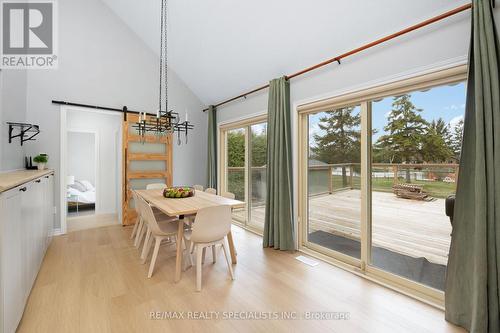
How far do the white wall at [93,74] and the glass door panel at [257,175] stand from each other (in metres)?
1.75

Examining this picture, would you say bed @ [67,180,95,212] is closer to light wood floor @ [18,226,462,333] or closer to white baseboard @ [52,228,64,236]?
white baseboard @ [52,228,64,236]

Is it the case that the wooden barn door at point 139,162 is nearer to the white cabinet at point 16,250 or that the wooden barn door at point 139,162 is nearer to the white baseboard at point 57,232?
the white baseboard at point 57,232

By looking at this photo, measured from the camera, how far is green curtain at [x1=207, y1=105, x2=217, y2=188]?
192 inches

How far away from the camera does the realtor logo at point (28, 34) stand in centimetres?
327

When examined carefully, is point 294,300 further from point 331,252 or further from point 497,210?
point 497,210

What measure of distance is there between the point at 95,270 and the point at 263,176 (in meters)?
2.63

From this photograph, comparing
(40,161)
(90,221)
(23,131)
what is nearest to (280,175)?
(40,161)

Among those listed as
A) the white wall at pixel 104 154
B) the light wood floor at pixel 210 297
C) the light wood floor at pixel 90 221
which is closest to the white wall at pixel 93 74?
the light wood floor at pixel 90 221

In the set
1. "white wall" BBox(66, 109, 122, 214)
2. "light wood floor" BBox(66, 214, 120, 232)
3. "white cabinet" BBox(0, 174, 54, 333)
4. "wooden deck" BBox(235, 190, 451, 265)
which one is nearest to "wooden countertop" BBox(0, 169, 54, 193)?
"white cabinet" BBox(0, 174, 54, 333)

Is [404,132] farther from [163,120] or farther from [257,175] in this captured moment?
[163,120]

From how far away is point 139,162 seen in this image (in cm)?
444

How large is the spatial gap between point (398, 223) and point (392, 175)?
0.51m

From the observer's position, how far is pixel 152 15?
385 cm

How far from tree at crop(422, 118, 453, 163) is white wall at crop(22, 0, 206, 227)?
4.27m
